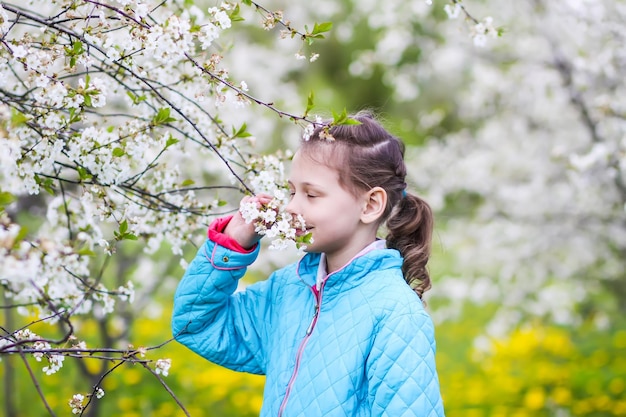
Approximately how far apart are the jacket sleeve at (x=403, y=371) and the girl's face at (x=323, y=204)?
26 centimetres

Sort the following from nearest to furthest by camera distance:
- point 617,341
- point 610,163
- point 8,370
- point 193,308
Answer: point 193,308
point 610,163
point 8,370
point 617,341

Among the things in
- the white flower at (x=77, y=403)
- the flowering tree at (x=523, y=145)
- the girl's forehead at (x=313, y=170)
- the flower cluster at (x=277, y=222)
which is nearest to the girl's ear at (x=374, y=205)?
the girl's forehead at (x=313, y=170)

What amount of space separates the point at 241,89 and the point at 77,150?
16.3 inches

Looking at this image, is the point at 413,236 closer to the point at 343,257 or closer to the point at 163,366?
the point at 343,257

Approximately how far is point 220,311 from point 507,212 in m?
3.26

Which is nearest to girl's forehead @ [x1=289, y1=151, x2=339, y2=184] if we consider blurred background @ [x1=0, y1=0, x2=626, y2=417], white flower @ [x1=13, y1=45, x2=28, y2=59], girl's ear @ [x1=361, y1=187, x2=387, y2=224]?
girl's ear @ [x1=361, y1=187, x2=387, y2=224]

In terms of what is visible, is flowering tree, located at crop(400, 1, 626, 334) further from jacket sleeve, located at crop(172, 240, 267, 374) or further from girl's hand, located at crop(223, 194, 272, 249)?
girl's hand, located at crop(223, 194, 272, 249)

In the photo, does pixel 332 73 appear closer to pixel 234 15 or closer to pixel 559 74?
pixel 559 74

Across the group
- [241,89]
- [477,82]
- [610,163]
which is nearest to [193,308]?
[241,89]

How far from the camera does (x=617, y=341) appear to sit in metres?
5.78

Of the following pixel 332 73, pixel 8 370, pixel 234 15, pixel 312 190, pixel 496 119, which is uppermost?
pixel 332 73

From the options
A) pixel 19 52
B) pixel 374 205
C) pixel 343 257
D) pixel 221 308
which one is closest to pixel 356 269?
pixel 343 257

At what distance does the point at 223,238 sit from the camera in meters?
1.78

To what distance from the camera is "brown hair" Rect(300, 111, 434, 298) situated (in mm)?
1776
